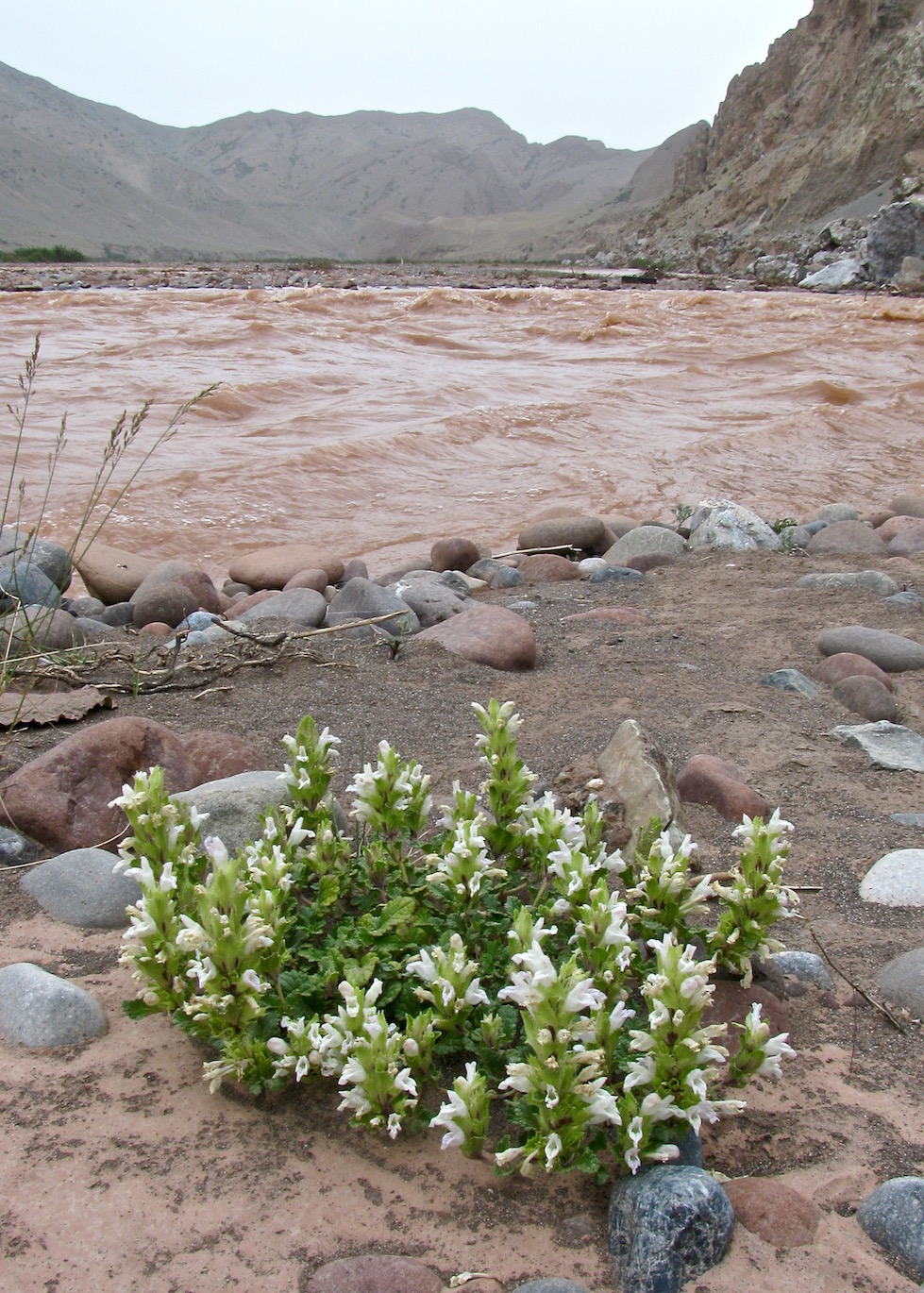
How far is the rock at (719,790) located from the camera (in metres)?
2.75

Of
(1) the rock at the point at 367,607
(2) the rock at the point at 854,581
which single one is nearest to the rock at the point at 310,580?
(1) the rock at the point at 367,607

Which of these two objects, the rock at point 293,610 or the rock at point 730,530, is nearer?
the rock at point 293,610

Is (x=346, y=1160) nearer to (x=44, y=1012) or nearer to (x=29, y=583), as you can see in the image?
(x=44, y=1012)

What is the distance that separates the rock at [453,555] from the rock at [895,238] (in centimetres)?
3029

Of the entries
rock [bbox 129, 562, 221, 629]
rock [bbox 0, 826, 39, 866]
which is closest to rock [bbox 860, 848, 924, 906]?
rock [bbox 0, 826, 39, 866]

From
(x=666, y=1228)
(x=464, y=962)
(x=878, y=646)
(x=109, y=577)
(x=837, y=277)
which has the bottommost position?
(x=109, y=577)

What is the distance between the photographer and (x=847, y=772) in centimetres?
309

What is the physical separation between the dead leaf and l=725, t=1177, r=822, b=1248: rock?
2.40 m

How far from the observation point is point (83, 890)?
2.22 metres

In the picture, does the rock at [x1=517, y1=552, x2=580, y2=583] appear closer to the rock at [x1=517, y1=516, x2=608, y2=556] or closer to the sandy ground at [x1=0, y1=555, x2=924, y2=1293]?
the rock at [x1=517, y1=516, x2=608, y2=556]

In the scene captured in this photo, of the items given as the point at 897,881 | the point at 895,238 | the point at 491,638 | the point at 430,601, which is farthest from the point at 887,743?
the point at 895,238

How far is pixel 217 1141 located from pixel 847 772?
88.9 inches

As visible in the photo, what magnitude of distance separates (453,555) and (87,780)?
3.71 m

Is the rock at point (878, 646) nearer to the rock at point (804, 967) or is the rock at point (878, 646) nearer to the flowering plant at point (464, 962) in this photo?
the rock at point (804, 967)
